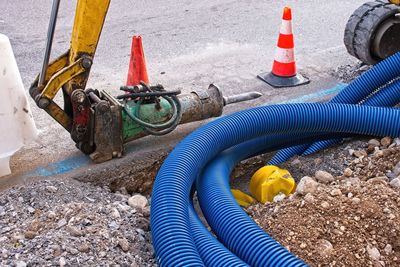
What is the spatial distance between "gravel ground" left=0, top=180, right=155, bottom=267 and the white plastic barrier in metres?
0.32

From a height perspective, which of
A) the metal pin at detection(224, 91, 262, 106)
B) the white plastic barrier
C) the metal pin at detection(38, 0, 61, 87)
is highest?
the metal pin at detection(38, 0, 61, 87)

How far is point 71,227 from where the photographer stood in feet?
9.96

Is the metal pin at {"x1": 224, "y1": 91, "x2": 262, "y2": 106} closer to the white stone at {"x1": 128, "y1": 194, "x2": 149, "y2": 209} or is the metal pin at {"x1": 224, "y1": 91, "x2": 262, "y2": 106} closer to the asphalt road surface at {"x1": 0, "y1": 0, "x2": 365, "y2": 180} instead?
the asphalt road surface at {"x1": 0, "y1": 0, "x2": 365, "y2": 180}

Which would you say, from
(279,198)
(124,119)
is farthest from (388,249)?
(124,119)

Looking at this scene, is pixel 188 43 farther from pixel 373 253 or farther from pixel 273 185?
pixel 373 253

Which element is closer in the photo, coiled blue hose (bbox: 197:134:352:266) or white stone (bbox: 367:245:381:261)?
coiled blue hose (bbox: 197:134:352:266)

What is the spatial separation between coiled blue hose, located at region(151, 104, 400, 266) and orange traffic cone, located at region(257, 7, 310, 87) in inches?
49.7

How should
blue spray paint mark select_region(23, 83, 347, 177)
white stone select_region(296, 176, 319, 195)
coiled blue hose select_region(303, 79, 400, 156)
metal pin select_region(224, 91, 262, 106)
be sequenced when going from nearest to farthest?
white stone select_region(296, 176, 319, 195) < blue spray paint mark select_region(23, 83, 347, 177) < coiled blue hose select_region(303, 79, 400, 156) < metal pin select_region(224, 91, 262, 106)

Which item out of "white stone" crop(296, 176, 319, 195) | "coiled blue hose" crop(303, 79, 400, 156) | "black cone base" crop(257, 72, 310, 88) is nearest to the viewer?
"white stone" crop(296, 176, 319, 195)

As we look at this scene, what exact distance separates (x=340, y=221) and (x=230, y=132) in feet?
3.14

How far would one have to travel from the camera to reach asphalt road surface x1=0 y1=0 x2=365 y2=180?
5109 mm

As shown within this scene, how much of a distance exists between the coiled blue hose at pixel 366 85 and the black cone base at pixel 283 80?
2.97 ft

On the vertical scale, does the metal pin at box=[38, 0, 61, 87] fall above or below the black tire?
above

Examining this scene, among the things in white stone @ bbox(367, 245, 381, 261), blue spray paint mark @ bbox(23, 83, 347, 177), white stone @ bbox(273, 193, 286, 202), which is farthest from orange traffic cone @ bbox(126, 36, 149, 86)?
white stone @ bbox(367, 245, 381, 261)
